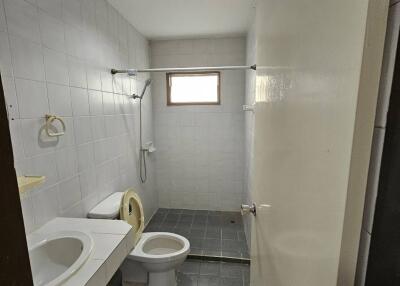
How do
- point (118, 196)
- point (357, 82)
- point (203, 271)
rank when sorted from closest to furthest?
point (357, 82), point (118, 196), point (203, 271)

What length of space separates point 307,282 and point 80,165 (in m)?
1.50

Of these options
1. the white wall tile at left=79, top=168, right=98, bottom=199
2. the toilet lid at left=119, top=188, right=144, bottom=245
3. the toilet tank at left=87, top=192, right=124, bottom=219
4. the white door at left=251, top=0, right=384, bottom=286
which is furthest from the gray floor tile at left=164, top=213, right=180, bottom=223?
the white door at left=251, top=0, right=384, bottom=286

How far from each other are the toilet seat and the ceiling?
6.68 feet

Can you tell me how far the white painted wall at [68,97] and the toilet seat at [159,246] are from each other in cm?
50

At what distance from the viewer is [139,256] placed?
1656 mm

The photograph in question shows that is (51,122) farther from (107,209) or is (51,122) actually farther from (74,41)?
(107,209)

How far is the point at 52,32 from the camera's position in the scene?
1.27m

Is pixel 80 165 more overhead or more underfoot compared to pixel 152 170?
more overhead

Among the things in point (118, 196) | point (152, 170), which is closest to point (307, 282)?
point (118, 196)

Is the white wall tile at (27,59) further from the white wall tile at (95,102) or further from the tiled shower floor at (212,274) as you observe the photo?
the tiled shower floor at (212,274)

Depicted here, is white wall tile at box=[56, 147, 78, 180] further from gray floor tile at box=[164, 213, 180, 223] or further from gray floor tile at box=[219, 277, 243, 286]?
gray floor tile at box=[164, 213, 180, 223]

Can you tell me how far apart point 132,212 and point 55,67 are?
1.19 metres

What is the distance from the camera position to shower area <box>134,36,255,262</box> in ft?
9.20

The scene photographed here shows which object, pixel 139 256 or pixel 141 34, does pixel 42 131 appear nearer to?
pixel 139 256
